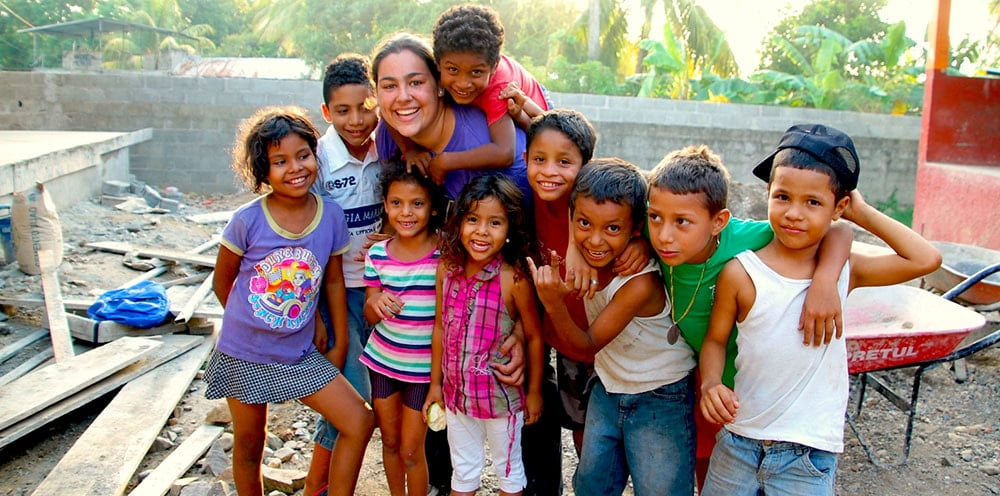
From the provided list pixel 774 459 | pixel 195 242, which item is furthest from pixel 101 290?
pixel 774 459

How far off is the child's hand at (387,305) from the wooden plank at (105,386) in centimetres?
230

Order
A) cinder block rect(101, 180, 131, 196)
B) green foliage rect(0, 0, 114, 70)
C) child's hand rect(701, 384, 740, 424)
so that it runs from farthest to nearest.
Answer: green foliage rect(0, 0, 114, 70), cinder block rect(101, 180, 131, 196), child's hand rect(701, 384, 740, 424)

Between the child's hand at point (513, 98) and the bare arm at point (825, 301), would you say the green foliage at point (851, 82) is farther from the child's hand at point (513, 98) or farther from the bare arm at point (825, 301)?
the bare arm at point (825, 301)

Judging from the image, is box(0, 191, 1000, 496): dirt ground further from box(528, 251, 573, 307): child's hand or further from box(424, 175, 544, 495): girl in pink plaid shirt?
box(528, 251, 573, 307): child's hand

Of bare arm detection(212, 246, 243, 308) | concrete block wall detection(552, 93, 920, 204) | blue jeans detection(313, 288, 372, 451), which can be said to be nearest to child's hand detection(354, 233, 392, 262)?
blue jeans detection(313, 288, 372, 451)

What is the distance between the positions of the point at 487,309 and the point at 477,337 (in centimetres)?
11

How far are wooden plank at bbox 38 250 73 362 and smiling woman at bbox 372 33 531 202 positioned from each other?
10.3ft

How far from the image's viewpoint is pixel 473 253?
8.57 feet

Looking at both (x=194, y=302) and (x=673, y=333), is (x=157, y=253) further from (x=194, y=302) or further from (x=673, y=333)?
(x=673, y=333)

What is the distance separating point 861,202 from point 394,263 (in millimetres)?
1612

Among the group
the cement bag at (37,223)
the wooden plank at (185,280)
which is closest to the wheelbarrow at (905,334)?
the wooden plank at (185,280)

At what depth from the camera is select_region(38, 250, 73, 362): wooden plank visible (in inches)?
187

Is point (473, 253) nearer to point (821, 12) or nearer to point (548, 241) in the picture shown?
point (548, 241)

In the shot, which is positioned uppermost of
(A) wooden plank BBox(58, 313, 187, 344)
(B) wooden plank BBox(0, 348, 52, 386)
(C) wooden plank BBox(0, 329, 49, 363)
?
(A) wooden plank BBox(58, 313, 187, 344)
